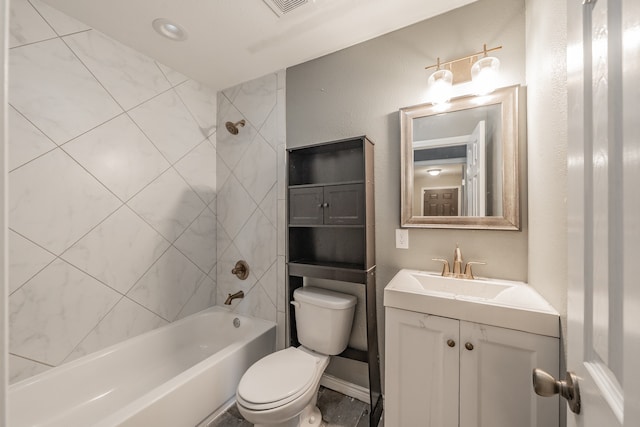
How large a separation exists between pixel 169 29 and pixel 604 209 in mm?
2191

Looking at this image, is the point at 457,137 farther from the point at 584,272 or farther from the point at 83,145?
the point at 83,145

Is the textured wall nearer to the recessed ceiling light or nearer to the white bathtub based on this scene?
the white bathtub

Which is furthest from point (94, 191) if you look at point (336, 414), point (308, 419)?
point (336, 414)

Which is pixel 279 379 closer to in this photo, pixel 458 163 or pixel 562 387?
pixel 562 387

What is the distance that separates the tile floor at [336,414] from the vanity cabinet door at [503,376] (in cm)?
77

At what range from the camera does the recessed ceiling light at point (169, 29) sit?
1534mm

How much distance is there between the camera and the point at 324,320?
156cm

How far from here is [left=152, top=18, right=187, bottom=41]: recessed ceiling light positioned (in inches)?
60.4

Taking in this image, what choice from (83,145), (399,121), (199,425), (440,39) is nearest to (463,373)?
(399,121)

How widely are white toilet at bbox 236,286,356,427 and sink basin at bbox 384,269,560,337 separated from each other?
502 mm

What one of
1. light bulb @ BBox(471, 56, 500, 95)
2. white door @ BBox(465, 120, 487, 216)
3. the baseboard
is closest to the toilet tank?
the baseboard

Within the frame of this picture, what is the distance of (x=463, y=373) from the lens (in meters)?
0.99

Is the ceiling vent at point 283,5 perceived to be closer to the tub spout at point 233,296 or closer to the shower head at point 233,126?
the shower head at point 233,126

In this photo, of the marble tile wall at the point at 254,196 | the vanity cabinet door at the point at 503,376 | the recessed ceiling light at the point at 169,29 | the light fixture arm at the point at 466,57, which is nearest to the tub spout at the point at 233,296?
the marble tile wall at the point at 254,196
